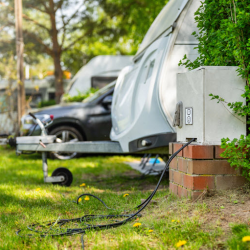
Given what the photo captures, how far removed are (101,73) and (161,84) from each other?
8.05m

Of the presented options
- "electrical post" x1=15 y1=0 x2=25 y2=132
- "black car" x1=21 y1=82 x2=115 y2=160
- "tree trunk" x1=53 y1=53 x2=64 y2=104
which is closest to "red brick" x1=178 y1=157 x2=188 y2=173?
"black car" x1=21 y1=82 x2=115 y2=160

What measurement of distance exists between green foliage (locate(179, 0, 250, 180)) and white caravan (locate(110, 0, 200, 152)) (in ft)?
2.86

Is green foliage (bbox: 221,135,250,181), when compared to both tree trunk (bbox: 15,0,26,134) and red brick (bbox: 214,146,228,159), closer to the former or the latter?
red brick (bbox: 214,146,228,159)

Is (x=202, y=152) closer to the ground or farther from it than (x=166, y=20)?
closer to the ground

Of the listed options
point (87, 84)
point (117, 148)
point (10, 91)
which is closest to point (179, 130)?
point (117, 148)

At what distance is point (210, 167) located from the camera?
3.20 metres

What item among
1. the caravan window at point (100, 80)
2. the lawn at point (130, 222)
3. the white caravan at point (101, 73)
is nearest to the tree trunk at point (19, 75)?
the white caravan at point (101, 73)

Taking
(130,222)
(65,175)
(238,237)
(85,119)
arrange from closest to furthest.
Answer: (238,237) → (130,222) → (65,175) → (85,119)

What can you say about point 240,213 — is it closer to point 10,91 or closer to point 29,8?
point 10,91

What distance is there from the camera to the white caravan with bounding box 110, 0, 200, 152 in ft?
14.3

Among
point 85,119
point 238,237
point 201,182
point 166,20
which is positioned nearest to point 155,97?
point 166,20

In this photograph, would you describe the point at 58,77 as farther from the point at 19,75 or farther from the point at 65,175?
the point at 65,175

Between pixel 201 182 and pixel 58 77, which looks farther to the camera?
pixel 58 77

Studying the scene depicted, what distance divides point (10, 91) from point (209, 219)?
10695 mm
